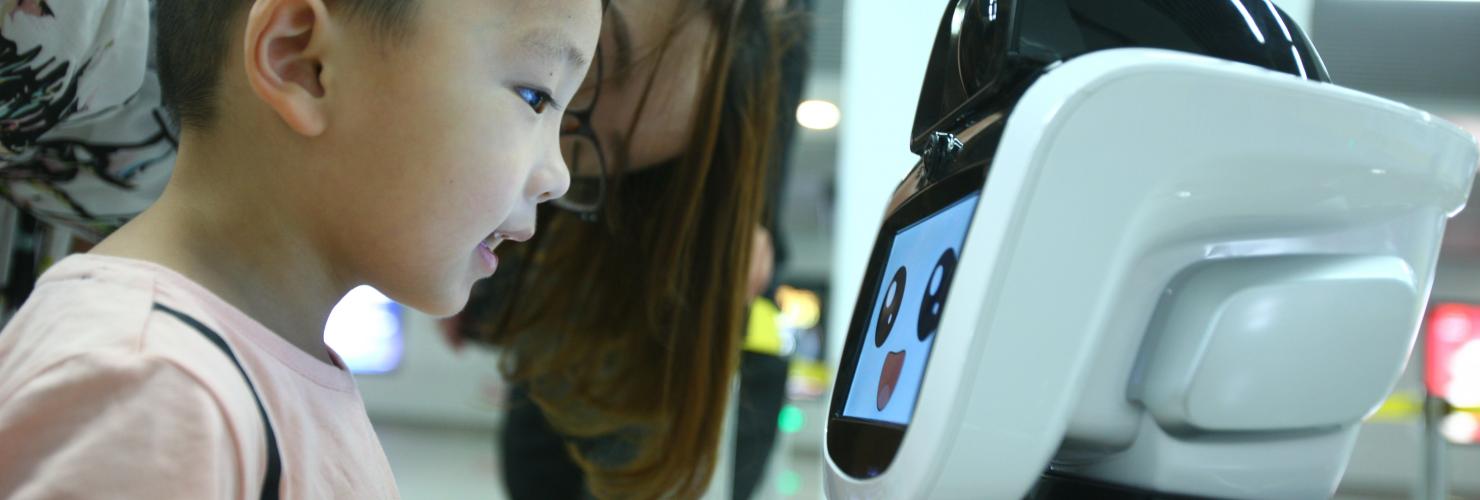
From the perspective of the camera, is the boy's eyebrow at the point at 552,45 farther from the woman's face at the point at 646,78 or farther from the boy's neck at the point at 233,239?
the woman's face at the point at 646,78

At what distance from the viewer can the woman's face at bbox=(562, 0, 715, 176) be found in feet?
3.03

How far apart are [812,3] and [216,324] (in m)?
1.02

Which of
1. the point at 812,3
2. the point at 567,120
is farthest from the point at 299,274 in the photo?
the point at 812,3

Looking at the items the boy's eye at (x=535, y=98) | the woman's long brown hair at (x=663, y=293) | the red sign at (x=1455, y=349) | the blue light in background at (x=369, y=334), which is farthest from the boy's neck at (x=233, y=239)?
the blue light in background at (x=369, y=334)

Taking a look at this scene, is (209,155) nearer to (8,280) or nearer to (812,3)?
(8,280)

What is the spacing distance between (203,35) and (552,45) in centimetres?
17

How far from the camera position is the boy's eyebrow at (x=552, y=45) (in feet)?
1.94

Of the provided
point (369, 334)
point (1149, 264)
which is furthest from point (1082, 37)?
point (369, 334)

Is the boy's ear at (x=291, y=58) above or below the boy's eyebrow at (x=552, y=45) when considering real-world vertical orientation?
below

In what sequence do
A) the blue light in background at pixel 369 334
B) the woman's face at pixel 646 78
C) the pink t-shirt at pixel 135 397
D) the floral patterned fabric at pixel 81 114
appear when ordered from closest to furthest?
the pink t-shirt at pixel 135 397
the floral patterned fabric at pixel 81 114
the woman's face at pixel 646 78
the blue light in background at pixel 369 334

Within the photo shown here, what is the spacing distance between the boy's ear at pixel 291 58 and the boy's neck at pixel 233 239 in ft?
0.13

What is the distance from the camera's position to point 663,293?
111 cm

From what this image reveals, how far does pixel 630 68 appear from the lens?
0.94m

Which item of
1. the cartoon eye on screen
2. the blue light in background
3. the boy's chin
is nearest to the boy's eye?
the boy's chin
